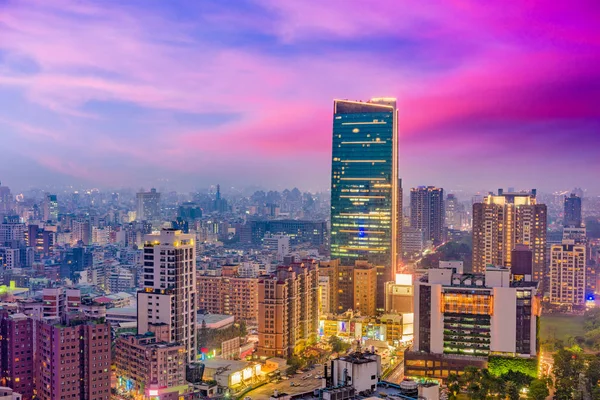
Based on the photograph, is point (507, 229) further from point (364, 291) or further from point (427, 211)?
point (427, 211)

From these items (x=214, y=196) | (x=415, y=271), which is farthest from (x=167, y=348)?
(x=214, y=196)

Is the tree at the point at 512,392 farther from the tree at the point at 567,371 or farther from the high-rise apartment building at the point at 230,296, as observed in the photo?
the high-rise apartment building at the point at 230,296

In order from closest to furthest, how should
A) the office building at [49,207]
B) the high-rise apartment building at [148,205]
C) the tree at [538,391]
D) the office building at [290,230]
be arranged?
the tree at [538,391]
the office building at [290,230]
the office building at [49,207]
the high-rise apartment building at [148,205]

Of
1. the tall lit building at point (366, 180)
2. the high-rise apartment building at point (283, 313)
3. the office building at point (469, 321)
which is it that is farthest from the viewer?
the tall lit building at point (366, 180)

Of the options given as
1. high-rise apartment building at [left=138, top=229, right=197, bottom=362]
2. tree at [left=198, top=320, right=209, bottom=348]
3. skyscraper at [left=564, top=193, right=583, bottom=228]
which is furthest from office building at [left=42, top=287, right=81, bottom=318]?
skyscraper at [left=564, top=193, right=583, bottom=228]

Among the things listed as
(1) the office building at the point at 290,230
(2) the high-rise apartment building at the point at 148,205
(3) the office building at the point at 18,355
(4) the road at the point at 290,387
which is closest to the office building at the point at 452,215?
(1) the office building at the point at 290,230

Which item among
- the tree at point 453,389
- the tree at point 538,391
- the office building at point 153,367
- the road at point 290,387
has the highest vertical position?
the office building at point 153,367
